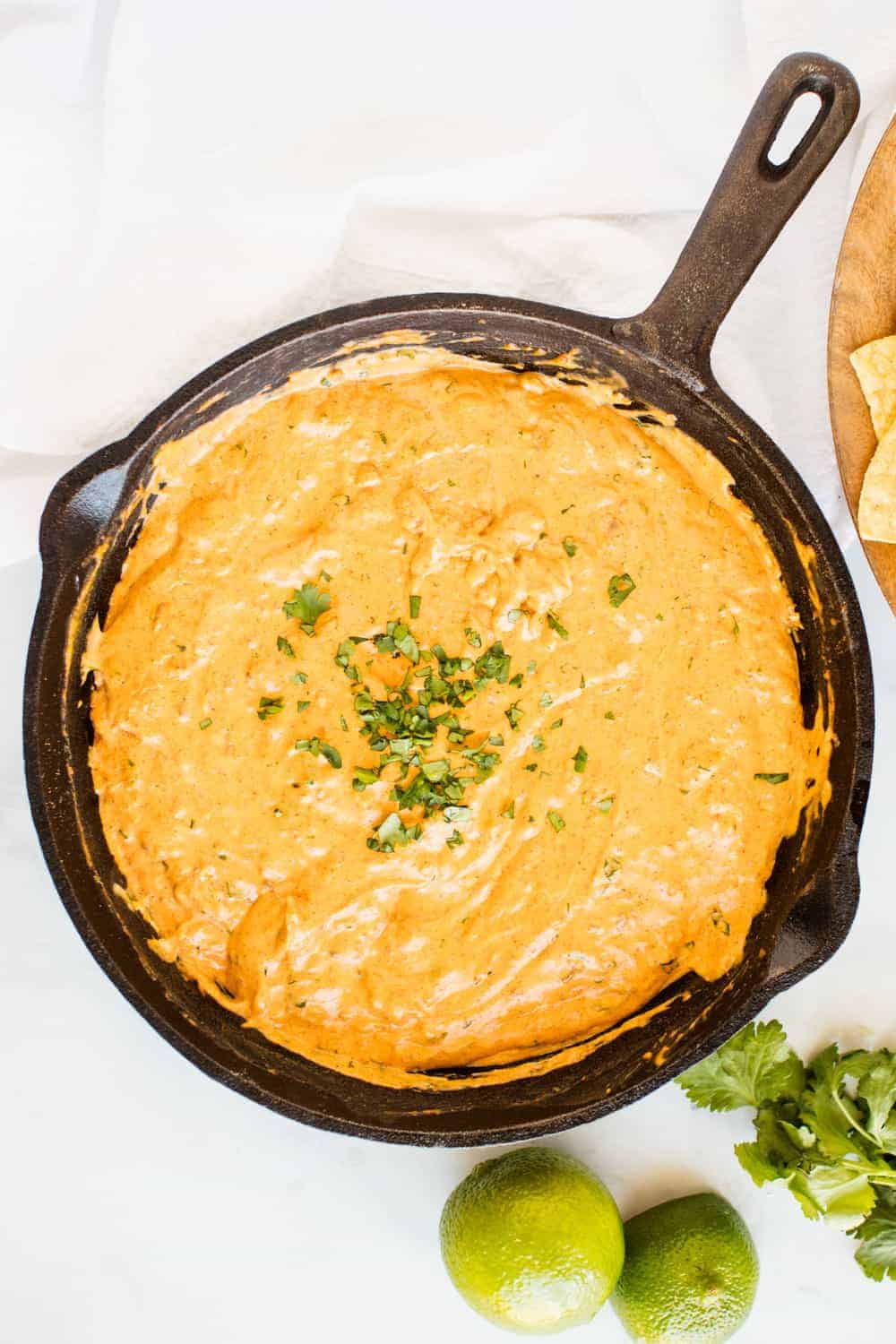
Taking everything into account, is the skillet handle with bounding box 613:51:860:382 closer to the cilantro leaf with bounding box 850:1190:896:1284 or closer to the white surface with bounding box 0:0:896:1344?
the white surface with bounding box 0:0:896:1344

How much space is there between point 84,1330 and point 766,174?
8.07ft

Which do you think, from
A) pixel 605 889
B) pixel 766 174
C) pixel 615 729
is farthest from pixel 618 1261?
pixel 766 174

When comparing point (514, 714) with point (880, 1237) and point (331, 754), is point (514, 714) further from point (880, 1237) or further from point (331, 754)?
point (880, 1237)

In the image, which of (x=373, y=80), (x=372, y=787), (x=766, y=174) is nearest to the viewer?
(x=766, y=174)

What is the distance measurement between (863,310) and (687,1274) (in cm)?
174

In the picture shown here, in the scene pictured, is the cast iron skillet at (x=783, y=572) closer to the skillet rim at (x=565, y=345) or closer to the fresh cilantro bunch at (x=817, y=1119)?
the skillet rim at (x=565, y=345)

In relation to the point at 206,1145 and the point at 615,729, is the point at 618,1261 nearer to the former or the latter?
the point at 206,1145

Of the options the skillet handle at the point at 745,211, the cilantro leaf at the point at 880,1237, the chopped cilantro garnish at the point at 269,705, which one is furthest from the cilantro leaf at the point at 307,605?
the cilantro leaf at the point at 880,1237

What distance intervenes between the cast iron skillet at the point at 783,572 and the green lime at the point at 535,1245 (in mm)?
269

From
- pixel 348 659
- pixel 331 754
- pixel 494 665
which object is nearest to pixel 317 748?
pixel 331 754

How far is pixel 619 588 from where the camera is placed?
206 cm

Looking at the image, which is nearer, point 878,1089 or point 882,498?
point 882,498

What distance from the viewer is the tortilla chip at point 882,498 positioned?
1.98 m

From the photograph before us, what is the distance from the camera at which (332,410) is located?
2.10 m
